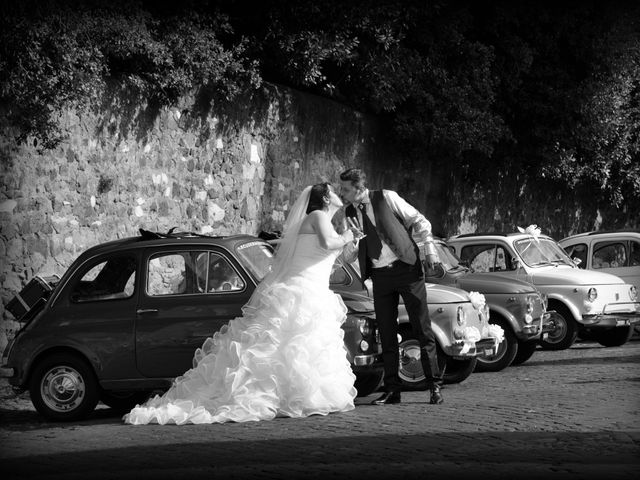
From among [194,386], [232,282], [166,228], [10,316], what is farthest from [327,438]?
[166,228]

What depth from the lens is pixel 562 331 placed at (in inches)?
628

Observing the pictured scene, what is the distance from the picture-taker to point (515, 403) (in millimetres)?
9711

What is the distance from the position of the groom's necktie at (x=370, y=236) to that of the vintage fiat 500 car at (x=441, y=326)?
800mm

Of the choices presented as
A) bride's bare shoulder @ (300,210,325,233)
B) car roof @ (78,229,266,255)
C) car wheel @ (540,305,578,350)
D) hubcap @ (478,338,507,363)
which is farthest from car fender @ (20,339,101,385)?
car wheel @ (540,305,578,350)

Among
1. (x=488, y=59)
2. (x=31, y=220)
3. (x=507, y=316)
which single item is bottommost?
(x=507, y=316)

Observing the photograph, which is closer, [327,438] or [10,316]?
[327,438]

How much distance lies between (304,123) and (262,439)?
11928mm

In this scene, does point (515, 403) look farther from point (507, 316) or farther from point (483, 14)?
point (483, 14)

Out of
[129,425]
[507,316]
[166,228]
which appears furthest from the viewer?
[166,228]

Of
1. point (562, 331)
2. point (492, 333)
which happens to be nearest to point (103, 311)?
point (492, 333)

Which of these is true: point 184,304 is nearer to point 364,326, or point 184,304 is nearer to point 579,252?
point 364,326

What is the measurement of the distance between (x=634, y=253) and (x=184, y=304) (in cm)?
1062

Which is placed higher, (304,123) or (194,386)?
(304,123)

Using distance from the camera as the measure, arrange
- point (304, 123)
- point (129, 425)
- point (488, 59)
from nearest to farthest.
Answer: point (129, 425)
point (304, 123)
point (488, 59)
